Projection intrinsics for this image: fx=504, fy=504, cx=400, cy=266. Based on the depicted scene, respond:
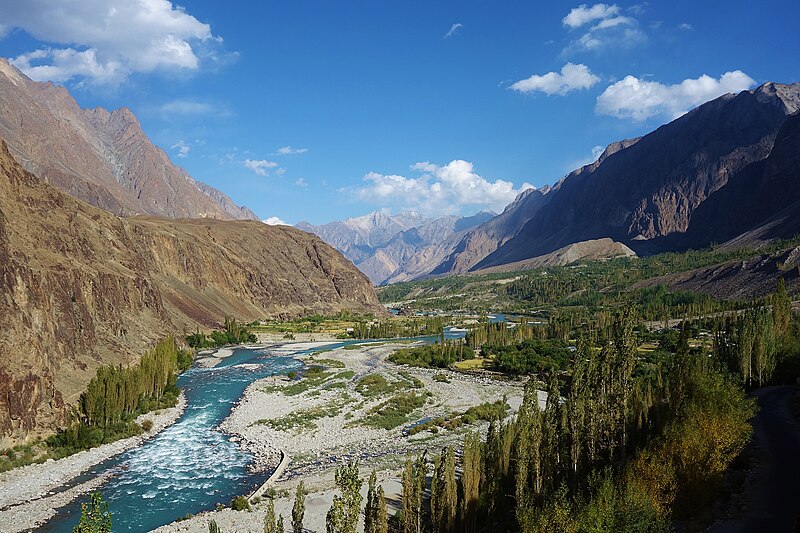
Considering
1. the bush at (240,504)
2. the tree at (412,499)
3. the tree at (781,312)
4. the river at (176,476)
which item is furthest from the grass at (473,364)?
the tree at (412,499)

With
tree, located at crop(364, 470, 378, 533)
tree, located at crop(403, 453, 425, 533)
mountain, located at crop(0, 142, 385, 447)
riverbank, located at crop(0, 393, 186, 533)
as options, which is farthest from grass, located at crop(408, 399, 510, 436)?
mountain, located at crop(0, 142, 385, 447)

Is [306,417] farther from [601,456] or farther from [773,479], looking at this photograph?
[773,479]

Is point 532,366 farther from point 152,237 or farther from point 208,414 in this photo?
point 152,237

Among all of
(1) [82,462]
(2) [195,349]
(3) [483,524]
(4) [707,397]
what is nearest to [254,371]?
(2) [195,349]

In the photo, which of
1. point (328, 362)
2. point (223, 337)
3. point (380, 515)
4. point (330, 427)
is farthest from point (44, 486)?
point (223, 337)

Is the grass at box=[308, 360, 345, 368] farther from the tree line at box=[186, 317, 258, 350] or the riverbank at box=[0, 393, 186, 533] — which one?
the riverbank at box=[0, 393, 186, 533]
